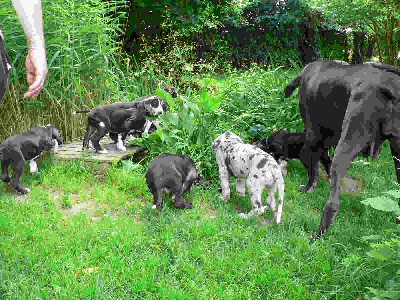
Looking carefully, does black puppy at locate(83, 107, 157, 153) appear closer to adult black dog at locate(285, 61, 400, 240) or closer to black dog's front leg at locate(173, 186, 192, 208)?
black dog's front leg at locate(173, 186, 192, 208)

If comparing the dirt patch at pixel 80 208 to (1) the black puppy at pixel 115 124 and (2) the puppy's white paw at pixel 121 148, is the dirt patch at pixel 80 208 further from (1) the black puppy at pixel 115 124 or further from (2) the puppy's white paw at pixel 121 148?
(2) the puppy's white paw at pixel 121 148

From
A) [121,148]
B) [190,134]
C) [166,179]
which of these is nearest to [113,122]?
[121,148]

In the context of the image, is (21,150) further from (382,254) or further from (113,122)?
(382,254)

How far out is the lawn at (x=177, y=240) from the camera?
3.60m

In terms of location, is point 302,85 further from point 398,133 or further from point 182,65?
point 182,65

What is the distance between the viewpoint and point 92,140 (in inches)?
257

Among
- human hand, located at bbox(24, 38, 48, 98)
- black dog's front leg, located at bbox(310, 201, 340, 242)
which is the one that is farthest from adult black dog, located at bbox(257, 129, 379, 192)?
human hand, located at bbox(24, 38, 48, 98)

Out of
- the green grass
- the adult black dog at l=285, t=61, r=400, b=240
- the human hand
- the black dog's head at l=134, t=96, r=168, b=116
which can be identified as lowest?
the green grass

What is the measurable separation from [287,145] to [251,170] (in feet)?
5.12

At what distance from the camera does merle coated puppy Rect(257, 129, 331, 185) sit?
626 cm

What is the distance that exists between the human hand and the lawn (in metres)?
1.65

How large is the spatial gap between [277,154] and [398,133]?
99.7 inches

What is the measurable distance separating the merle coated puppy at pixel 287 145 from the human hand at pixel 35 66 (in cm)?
407

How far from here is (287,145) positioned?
6324 millimetres
